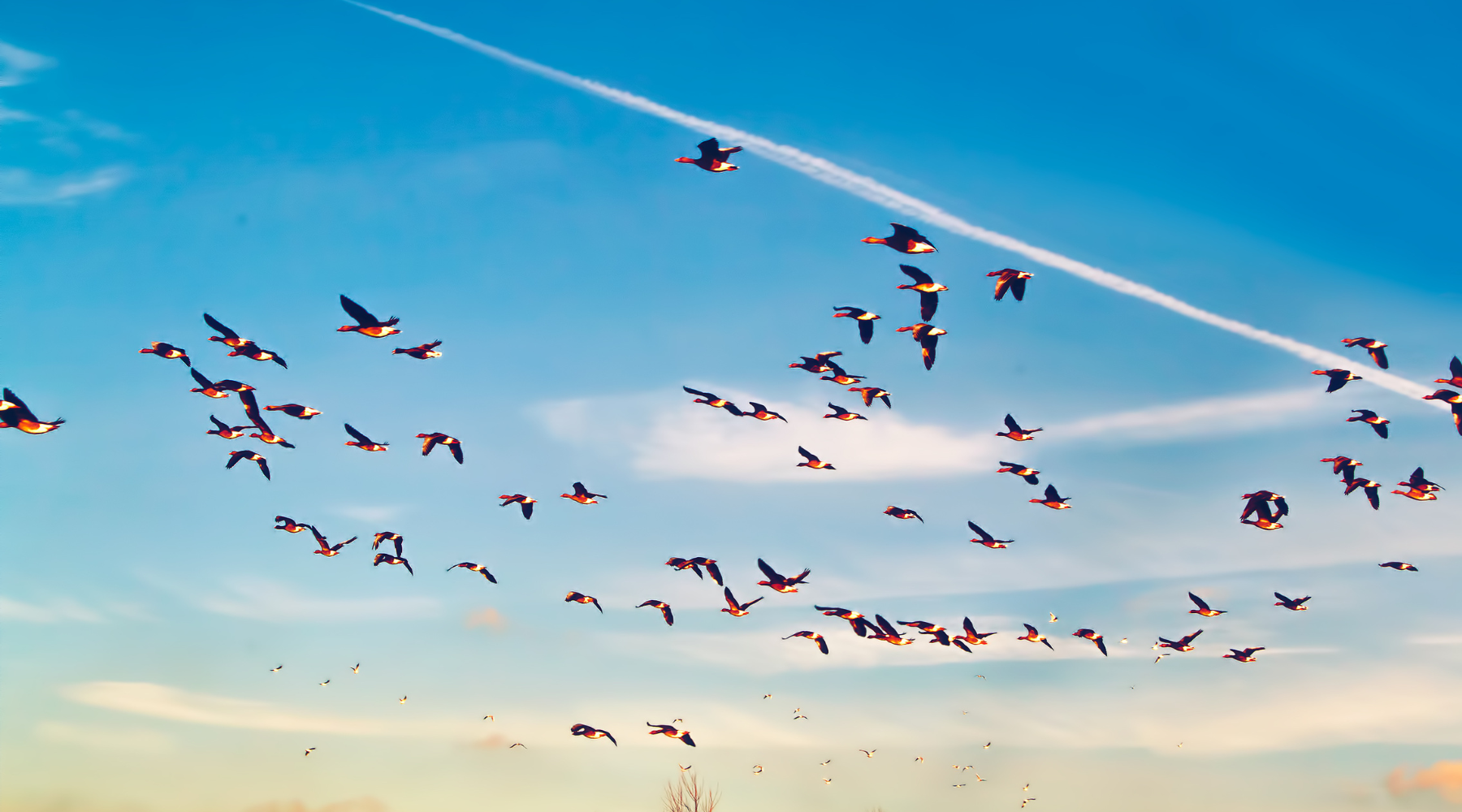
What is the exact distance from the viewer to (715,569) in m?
42.3

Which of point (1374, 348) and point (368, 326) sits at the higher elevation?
point (1374, 348)

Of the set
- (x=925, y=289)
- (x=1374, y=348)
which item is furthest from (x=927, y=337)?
(x=1374, y=348)

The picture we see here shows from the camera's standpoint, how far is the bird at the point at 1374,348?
36156mm

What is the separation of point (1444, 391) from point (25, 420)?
4704cm

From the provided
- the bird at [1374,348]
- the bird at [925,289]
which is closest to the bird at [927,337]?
the bird at [925,289]

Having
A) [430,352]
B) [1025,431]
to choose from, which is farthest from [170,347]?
[1025,431]

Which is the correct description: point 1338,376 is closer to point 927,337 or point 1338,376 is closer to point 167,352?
point 927,337

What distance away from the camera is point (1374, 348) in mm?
36531

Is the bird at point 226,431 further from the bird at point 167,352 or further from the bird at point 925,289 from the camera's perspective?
the bird at point 925,289

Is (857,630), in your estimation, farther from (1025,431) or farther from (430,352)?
(430,352)

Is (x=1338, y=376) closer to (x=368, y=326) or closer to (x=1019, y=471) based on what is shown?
(x=1019, y=471)

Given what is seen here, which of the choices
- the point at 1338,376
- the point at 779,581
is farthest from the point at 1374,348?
the point at 779,581

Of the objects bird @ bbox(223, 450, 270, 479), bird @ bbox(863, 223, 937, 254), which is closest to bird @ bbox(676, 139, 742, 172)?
bird @ bbox(863, 223, 937, 254)

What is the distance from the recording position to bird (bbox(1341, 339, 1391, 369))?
3616cm
